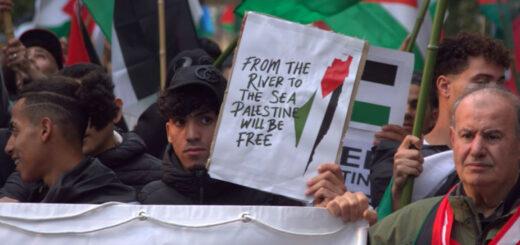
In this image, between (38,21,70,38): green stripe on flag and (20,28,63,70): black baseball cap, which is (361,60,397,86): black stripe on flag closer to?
(20,28,63,70): black baseball cap

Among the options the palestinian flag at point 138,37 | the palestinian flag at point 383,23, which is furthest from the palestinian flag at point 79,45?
the palestinian flag at point 383,23

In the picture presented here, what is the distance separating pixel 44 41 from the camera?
7043 mm

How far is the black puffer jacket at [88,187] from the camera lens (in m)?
4.17

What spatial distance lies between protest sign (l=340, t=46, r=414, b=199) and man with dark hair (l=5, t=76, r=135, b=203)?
1.16m

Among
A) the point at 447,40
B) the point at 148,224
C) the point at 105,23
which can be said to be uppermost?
the point at 447,40

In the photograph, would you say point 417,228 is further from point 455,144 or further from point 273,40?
point 273,40

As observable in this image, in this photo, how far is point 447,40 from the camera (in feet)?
17.2

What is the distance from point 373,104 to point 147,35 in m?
2.56

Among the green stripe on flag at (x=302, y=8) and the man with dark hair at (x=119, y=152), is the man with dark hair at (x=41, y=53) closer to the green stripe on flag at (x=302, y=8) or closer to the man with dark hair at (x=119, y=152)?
the man with dark hair at (x=119, y=152)

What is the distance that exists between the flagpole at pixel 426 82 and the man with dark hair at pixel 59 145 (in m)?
1.15

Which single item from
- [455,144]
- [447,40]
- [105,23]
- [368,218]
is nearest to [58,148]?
[368,218]

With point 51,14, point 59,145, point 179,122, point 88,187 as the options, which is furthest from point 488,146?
point 51,14

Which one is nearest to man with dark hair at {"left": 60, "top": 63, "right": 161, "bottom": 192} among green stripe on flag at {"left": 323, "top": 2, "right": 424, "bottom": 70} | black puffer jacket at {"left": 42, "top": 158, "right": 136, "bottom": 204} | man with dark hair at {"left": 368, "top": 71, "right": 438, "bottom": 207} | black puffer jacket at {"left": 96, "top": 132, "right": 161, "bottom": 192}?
black puffer jacket at {"left": 96, "top": 132, "right": 161, "bottom": 192}

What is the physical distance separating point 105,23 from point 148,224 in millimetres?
3499
